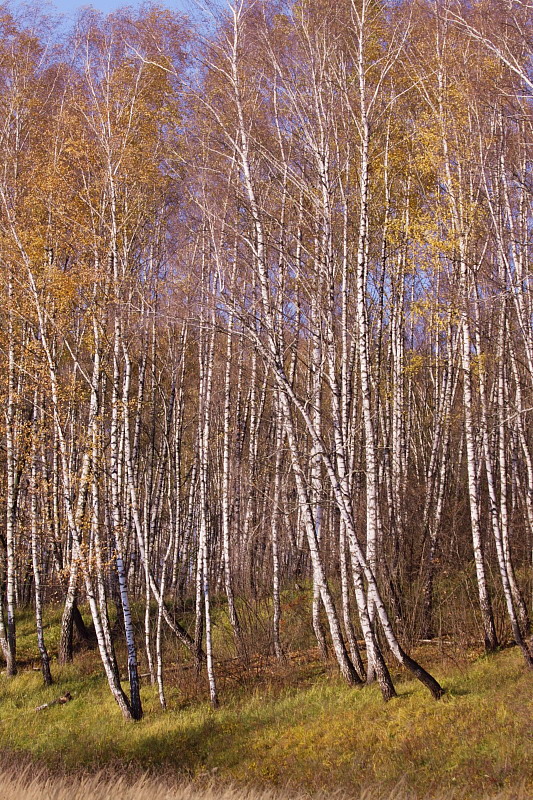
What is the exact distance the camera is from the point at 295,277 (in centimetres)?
1304

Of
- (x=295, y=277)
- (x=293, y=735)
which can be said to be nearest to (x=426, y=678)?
(x=293, y=735)

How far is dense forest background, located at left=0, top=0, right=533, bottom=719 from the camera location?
10.2 metres

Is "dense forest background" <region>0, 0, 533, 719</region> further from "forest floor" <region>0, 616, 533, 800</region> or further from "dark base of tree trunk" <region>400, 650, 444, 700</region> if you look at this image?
"forest floor" <region>0, 616, 533, 800</region>

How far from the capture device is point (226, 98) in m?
12.7

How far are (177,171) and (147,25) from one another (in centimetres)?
401

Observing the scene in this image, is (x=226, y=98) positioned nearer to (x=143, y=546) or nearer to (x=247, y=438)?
(x=143, y=546)

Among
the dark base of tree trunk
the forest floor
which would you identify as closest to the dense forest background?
the dark base of tree trunk

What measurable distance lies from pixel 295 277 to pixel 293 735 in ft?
25.4

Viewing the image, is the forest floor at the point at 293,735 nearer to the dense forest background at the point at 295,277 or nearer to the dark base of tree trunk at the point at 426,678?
the dark base of tree trunk at the point at 426,678

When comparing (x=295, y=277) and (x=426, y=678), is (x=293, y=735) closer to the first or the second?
(x=426, y=678)

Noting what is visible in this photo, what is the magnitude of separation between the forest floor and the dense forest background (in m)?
0.50

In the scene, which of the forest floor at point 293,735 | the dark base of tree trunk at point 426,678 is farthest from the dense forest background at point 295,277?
the forest floor at point 293,735

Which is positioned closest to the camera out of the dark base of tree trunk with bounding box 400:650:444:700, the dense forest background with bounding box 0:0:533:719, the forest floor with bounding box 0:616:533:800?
the forest floor with bounding box 0:616:533:800

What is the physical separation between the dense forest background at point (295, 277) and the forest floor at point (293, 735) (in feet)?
1.65
